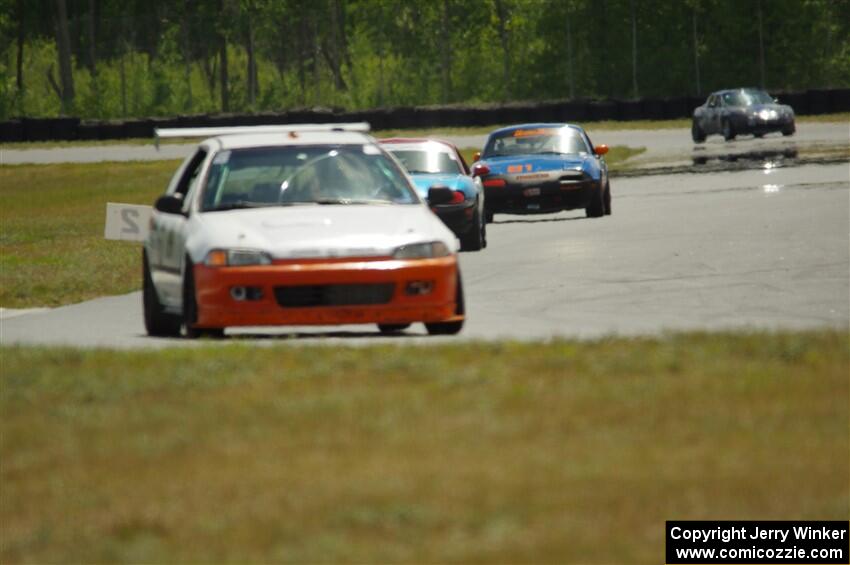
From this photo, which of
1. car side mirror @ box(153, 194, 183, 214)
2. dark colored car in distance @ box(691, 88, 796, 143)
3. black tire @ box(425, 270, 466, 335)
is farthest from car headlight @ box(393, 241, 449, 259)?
dark colored car in distance @ box(691, 88, 796, 143)

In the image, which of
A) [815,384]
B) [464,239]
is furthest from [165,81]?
[815,384]

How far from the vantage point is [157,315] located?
44.2 feet

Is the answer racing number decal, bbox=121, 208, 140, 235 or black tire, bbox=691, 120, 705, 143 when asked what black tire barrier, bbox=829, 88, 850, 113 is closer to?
black tire, bbox=691, 120, 705, 143

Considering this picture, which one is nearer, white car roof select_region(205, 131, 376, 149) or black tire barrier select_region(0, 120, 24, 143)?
white car roof select_region(205, 131, 376, 149)

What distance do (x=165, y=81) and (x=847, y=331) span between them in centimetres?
8863

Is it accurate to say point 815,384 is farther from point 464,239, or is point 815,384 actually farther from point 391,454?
point 464,239

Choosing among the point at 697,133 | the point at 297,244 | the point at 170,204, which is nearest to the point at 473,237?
the point at 170,204

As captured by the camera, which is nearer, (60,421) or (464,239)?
(60,421)

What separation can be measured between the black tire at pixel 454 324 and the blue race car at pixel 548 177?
13.1m

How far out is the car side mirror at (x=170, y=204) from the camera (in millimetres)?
13117

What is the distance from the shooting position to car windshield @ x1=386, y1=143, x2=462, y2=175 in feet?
74.7

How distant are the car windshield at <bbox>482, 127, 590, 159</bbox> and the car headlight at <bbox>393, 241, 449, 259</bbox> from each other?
46.6 ft

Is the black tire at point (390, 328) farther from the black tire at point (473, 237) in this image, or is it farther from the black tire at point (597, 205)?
the black tire at point (597, 205)

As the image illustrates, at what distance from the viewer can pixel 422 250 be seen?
12203 mm
